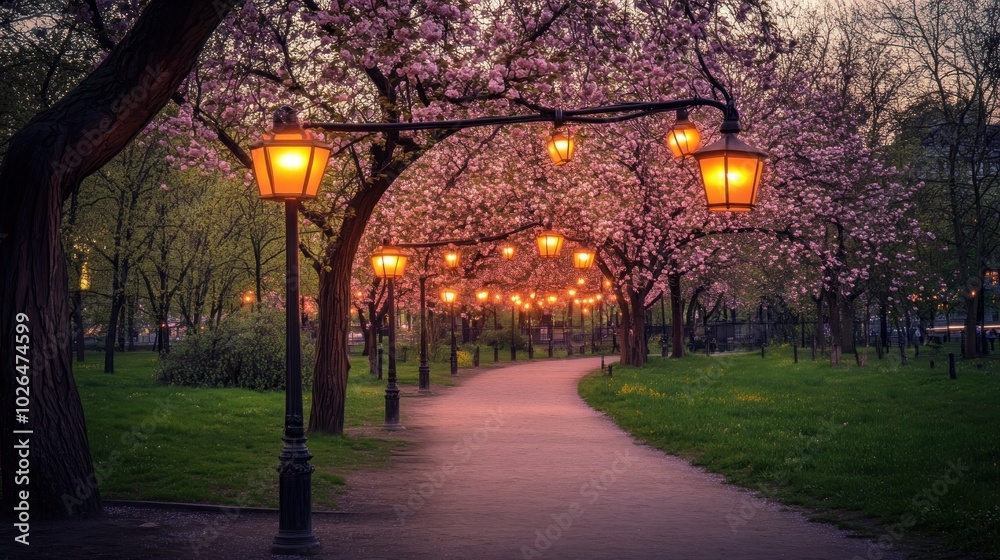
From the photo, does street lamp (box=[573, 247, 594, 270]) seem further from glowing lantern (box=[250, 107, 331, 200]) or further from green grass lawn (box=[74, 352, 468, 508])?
glowing lantern (box=[250, 107, 331, 200])

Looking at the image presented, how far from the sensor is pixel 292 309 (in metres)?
9.46

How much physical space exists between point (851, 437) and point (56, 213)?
40.6 ft

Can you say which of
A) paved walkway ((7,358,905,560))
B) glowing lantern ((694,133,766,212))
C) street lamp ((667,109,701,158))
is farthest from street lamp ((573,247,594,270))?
glowing lantern ((694,133,766,212))

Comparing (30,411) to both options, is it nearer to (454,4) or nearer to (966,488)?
(454,4)

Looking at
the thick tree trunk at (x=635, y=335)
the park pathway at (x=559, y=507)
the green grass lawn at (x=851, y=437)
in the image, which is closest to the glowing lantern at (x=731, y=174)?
the park pathway at (x=559, y=507)

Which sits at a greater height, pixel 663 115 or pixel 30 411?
pixel 663 115

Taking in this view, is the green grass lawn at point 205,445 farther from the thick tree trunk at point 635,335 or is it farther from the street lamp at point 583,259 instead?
the thick tree trunk at point 635,335

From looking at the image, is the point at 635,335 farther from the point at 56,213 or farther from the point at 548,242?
the point at 56,213

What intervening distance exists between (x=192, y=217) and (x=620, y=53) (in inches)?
1243

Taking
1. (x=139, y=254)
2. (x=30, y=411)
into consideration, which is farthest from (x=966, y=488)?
(x=139, y=254)

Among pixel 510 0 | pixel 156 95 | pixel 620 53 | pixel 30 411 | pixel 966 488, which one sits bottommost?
pixel 966 488

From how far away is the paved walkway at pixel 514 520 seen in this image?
919 centimetres

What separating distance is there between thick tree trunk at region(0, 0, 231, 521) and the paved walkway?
72cm

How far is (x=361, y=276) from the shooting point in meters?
42.6
